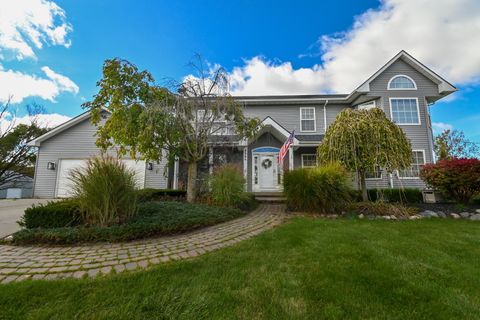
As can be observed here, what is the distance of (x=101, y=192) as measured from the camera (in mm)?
4133

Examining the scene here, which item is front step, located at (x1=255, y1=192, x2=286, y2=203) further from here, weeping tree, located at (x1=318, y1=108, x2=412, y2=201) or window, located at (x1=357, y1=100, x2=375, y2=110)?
window, located at (x1=357, y1=100, x2=375, y2=110)

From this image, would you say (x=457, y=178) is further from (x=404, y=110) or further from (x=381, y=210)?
(x=404, y=110)

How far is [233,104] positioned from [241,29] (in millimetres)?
6056

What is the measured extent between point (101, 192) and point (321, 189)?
5851 millimetres

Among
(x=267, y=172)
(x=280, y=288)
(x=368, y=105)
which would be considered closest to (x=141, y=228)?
(x=280, y=288)

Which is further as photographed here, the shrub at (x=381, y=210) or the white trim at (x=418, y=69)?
the white trim at (x=418, y=69)

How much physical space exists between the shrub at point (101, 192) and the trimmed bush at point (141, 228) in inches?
11.6

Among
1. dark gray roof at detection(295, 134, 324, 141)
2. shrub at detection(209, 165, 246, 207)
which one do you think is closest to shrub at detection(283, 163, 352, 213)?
shrub at detection(209, 165, 246, 207)

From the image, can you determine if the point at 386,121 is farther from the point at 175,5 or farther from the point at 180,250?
the point at 175,5

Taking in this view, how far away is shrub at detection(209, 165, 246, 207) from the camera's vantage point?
6777 millimetres

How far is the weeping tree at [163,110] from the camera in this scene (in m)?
6.16

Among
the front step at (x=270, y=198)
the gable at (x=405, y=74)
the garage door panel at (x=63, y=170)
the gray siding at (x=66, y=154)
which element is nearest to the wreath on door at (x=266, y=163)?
the front step at (x=270, y=198)

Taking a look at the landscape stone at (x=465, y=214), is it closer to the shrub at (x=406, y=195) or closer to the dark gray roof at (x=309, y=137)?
the shrub at (x=406, y=195)


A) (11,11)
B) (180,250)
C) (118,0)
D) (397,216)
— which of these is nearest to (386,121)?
(397,216)
